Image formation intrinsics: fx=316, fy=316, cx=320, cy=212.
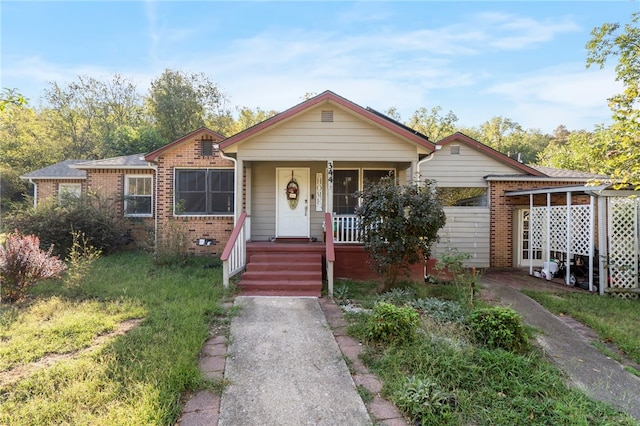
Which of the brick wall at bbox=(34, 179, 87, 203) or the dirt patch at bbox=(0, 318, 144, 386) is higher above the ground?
the brick wall at bbox=(34, 179, 87, 203)

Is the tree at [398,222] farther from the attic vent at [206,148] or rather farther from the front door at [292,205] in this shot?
the attic vent at [206,148]

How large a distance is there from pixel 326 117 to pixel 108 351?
6.31 meters

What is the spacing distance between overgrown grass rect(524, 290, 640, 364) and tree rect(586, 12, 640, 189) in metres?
2.40

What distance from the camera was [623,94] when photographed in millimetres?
6371

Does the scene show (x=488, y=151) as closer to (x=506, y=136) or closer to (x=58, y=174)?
(x=58, y=174)

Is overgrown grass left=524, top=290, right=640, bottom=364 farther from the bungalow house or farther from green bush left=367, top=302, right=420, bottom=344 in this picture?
green bush left=367, top=302, right=420, bottom=344

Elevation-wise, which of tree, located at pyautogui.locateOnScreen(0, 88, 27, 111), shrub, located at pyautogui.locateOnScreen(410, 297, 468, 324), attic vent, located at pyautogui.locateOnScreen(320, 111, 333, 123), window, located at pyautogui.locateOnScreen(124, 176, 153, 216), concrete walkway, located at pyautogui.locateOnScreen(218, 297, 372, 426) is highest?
attic vent, located at pyautogui.locateOnScreen(320, 111, 333, 123)

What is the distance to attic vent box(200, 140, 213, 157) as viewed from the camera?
395 inches

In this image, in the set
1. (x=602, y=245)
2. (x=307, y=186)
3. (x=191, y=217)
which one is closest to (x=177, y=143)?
(x=191, y=217)

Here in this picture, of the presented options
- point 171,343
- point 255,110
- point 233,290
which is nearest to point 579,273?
point 233,290

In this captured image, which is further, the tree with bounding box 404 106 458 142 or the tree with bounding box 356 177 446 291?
the tree with bounding box 404 106 458 142

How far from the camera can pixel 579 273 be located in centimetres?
843

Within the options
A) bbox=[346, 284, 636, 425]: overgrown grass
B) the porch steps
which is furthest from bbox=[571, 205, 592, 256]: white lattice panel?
the porch steps

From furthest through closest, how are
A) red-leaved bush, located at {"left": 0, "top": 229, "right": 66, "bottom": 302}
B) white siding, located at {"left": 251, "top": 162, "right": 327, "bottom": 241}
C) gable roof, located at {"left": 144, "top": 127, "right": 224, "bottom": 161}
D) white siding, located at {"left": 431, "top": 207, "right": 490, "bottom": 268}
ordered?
white siding, located at {"left": 431, "top": 207, "right": 490, "bottom": 268}, gable roof, located at {"left": 144, "top": 127, "right": 224, "bottom": 161}, white siding, located at {"left": 251, "top": 162, "right": 327, "bottom": 241}, red-leaved bush, located at {"left": 0, "top": 229, "right": 66, "bottom": 302}
